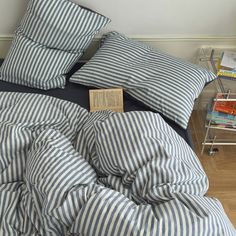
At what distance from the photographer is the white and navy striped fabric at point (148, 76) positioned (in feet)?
5.19

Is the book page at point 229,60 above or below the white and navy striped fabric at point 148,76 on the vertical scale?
above

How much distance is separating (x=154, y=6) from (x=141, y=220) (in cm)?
130

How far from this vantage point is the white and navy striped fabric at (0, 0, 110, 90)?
1689 mm

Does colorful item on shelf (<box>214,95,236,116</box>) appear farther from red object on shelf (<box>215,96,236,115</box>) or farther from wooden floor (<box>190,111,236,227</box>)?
wooden floor (<box>190,111,236,227</box>)

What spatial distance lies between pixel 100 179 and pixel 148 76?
2.16 ft

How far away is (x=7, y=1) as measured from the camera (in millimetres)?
1852

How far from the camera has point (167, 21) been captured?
6.34 ft

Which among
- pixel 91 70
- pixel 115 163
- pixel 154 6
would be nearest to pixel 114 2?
pixel 154 6

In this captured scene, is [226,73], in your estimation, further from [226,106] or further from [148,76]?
[148,76]

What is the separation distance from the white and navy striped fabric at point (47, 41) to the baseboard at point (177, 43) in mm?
260

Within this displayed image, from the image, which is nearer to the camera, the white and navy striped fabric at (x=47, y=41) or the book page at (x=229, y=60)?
the white and navy striped fabric at (x=47, y=41)

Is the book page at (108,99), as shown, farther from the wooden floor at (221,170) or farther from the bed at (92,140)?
the wooden floor at (221,170)

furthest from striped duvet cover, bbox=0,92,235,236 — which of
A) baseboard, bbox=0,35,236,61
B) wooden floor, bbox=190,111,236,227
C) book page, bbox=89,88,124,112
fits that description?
baseboard, bbox=0,35,236,61

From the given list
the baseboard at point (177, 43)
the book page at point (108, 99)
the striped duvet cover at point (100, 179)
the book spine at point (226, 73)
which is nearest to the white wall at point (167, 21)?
the baseboard at point (177, 43)
